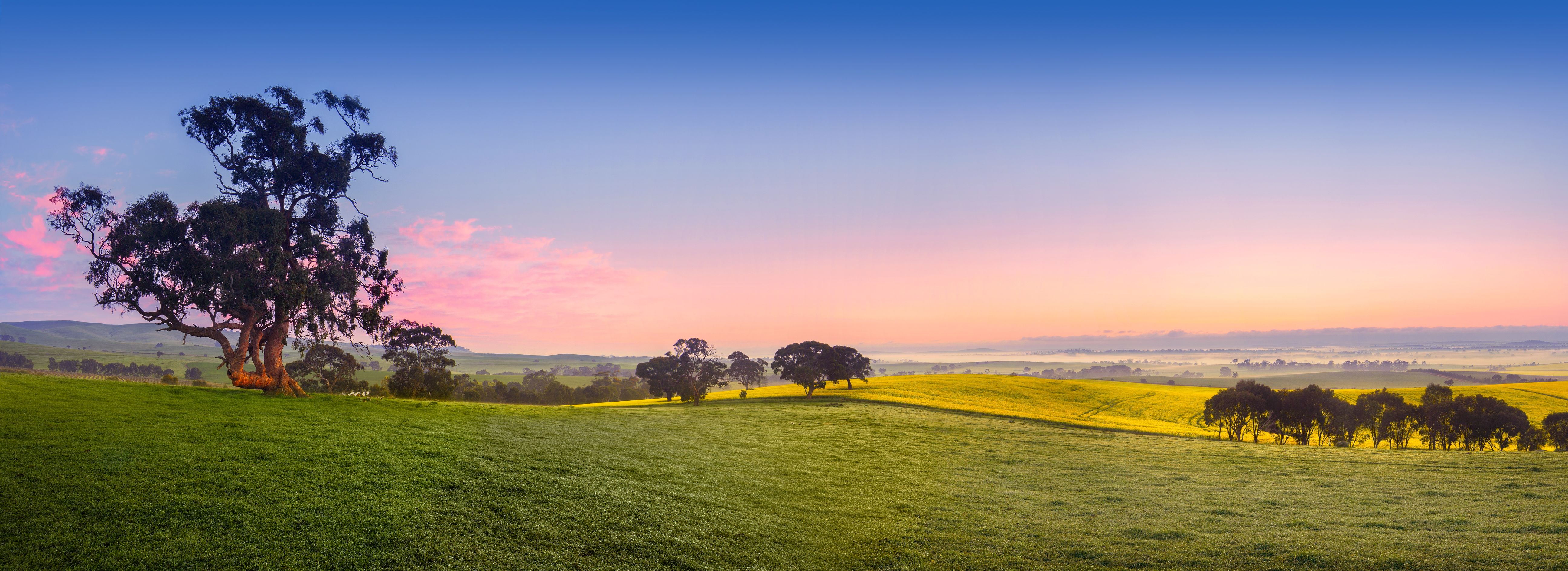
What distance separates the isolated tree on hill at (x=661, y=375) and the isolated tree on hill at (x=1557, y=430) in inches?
3232

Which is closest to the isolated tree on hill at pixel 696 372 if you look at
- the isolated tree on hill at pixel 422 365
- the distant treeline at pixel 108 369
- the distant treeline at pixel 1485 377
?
the isolated tree on hill at pixel 422 365

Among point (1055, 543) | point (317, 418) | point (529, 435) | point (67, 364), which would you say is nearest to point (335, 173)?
point (317, 418)

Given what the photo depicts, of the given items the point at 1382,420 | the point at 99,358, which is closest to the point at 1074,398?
the point at 1382,420

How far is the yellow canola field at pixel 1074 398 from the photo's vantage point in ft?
205

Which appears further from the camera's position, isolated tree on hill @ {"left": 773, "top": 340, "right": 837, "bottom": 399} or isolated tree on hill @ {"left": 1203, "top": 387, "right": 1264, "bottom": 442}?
isolated tree on hill @ {"left": 773, "top": 340, "right": 837, "bottom": 399}

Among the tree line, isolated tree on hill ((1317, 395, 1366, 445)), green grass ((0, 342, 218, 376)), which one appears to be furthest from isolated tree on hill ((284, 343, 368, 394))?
isolated tree on hill ((1317, 395, 1366, 445))

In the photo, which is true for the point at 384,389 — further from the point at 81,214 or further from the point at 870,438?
the point at 870,438

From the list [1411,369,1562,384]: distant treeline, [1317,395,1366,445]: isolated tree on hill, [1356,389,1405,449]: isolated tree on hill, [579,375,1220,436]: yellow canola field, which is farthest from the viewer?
[1411,369,1562,384]: distant treeline

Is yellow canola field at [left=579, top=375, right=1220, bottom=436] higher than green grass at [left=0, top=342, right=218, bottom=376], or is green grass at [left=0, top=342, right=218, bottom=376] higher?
green grass at [left=0, top=342, right=218, bottom=376]

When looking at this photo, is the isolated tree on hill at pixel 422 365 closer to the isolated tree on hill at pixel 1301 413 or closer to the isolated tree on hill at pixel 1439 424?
the isolated tree on hill at pixel 1301 413

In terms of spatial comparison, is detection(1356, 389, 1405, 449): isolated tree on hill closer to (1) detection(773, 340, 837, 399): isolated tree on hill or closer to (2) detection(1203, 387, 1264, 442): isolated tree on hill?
(2) detection(1203, 387, 1264, 442): isolated tree on hill

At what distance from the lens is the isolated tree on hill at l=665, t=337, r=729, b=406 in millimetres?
73625

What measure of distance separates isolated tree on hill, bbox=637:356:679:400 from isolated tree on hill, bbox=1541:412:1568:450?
269ft

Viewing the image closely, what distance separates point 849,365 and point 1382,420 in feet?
174
